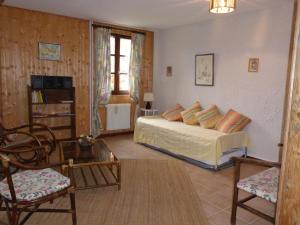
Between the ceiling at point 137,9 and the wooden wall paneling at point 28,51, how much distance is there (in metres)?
0.21

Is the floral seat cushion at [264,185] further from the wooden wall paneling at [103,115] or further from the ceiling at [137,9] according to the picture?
the wooden wall paneling at [103,115]

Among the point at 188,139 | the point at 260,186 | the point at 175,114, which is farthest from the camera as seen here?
the point at 175,114

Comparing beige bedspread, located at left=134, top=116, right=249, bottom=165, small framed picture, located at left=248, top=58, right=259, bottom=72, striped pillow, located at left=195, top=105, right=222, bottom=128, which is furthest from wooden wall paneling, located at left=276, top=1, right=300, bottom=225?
striped pillow, located at left=195, top=105, right=222, bottom=128

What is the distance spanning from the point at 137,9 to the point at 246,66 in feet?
6.73

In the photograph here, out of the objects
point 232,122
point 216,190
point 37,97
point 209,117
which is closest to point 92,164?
point 216,190

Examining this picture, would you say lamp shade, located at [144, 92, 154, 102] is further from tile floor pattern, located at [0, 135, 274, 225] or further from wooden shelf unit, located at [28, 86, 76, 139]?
wooden shelf unit, located at [28, 86, 76, 139]

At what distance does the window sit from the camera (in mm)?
5516

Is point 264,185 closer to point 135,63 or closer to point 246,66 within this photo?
point 246,66

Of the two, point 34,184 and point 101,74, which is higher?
point 101,74

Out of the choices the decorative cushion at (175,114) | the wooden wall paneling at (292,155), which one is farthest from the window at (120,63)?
the wooden wall paneling at (292,155)

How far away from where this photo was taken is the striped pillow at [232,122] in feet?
13.3

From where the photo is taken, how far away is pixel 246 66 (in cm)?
429

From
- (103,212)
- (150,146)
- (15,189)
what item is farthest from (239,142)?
(15,189)

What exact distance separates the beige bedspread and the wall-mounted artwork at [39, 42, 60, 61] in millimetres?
2005
